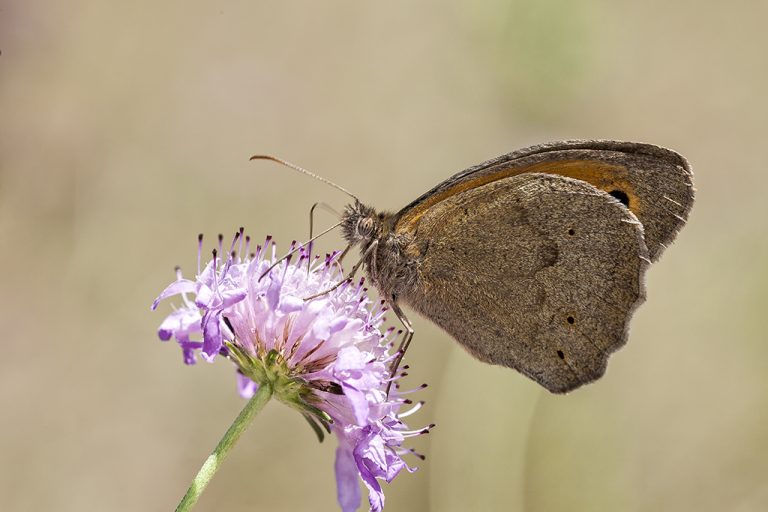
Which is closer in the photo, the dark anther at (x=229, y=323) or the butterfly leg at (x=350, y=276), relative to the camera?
the dark anther at (x=229, y=323)

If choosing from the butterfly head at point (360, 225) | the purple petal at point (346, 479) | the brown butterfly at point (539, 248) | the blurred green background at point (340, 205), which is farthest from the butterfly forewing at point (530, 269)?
the blurred green background at point (340, 205)

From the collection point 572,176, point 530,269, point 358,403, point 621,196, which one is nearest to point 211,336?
point 358,403

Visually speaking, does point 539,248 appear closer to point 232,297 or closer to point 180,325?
point 232,297

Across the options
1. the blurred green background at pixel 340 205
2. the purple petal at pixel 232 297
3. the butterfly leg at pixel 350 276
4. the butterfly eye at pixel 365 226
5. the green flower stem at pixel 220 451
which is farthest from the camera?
the blurred green background at pixel 340 205

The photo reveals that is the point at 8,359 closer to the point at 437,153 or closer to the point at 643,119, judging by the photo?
the point at 437,153

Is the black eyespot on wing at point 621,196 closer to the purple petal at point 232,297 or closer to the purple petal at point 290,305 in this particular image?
the purple petal at point 290,305

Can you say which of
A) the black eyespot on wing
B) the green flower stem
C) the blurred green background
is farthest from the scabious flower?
the blurred green background

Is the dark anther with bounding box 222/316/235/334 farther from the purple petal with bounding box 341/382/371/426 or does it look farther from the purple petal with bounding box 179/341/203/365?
the purple petal with bounding box 341/382/371/426
